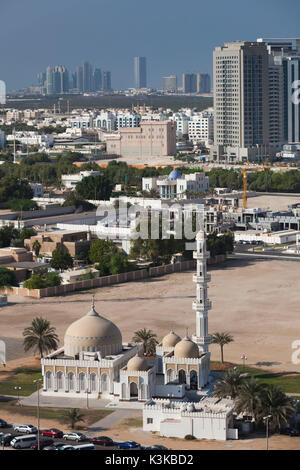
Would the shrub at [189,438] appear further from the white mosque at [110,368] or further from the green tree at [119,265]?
the green tree at [119,265]

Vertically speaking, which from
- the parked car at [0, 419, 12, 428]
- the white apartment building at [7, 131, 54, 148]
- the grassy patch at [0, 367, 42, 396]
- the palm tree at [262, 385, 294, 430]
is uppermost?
the white apartment building at [7, 131, 54, 148]

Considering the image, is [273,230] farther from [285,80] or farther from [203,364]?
[285,80]

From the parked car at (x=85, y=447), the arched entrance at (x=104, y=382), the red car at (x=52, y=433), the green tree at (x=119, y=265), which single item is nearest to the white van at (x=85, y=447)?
the parked car at (x=85, y=447)

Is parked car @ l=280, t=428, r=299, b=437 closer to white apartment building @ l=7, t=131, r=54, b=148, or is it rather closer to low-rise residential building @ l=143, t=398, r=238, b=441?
low-rise residential building @ l=143, t=398, r=238, b=441

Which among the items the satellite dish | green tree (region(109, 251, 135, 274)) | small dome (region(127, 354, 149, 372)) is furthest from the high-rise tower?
green tree (region(109, 251, 135, 274))

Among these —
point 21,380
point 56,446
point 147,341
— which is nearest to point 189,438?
point 56,446
